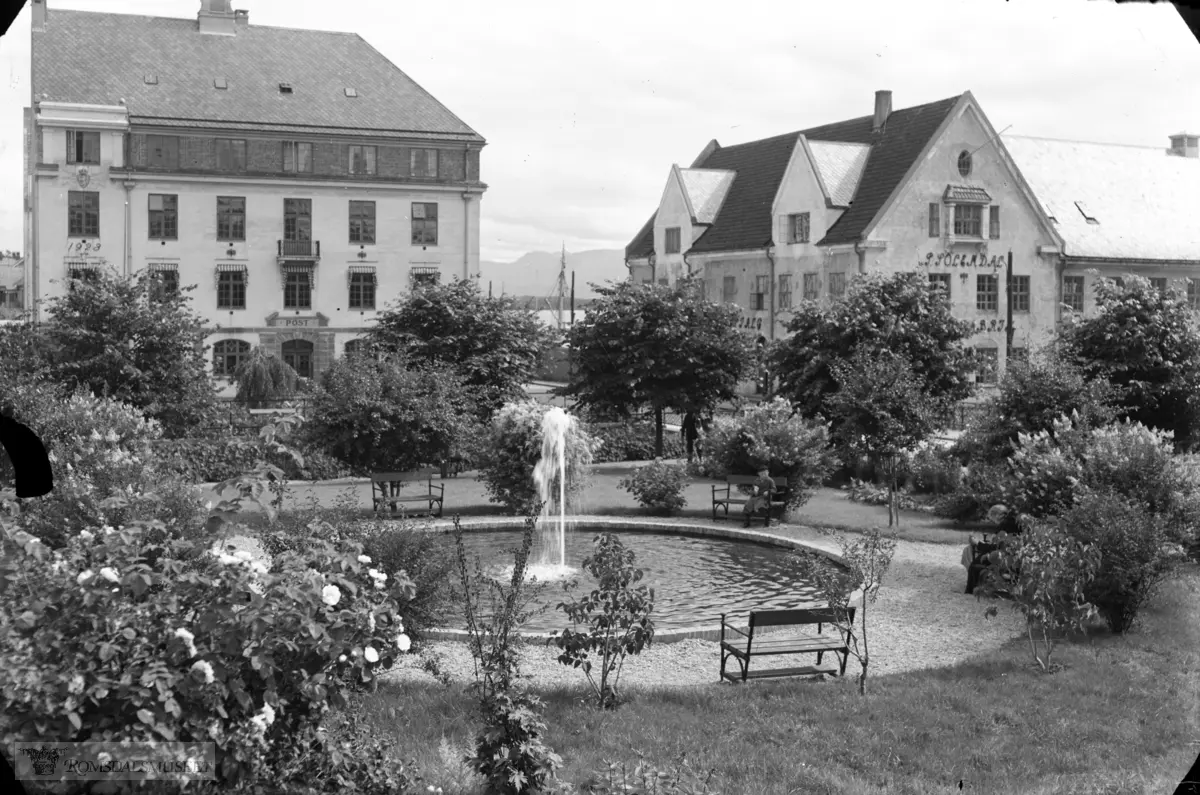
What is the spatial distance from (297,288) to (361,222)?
370 centimetres

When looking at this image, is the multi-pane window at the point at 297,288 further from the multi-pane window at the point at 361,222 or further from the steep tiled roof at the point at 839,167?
the steep tiled roof at the point at 839,167

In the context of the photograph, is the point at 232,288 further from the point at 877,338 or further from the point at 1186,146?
the point at 1186,146

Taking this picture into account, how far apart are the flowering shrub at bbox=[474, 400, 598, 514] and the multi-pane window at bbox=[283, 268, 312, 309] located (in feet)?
84.9

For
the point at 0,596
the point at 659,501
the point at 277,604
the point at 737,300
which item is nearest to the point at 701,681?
the point at 277,604

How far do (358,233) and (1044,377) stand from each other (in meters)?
30.9

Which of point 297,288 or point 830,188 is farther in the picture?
point 297,288

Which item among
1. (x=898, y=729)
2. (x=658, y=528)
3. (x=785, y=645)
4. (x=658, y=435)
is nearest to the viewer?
(x=898, y=729)

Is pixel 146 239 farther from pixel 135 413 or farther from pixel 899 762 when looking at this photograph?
pixel 899 762

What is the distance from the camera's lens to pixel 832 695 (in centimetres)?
1059

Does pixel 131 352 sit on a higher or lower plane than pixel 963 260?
lower

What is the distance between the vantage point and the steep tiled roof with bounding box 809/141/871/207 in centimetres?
4394

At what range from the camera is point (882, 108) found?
46.2 meters

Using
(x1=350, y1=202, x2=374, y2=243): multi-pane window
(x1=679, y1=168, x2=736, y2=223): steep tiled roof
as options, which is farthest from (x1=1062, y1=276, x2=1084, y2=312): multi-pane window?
(x1=350, y1=202, x2=374, y2=243): multi-pane window

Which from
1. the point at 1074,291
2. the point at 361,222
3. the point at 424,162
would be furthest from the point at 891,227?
the point at 361,222
